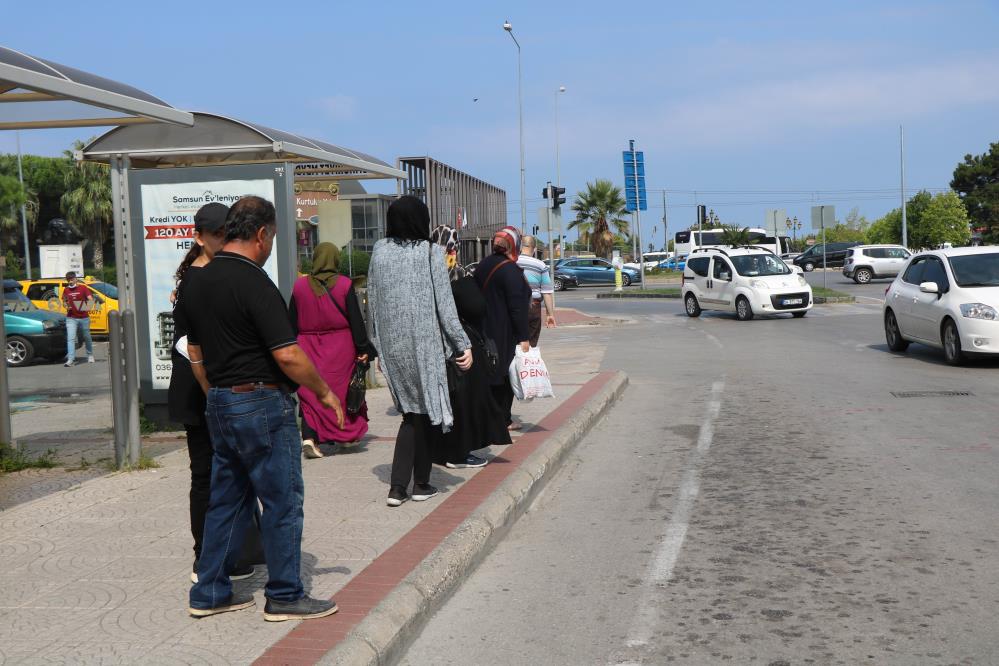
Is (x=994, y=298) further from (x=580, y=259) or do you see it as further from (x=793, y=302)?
(x=580, y=259)

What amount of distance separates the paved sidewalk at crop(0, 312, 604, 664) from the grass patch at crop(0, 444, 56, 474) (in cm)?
13

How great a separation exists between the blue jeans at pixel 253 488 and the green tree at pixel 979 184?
93.4m

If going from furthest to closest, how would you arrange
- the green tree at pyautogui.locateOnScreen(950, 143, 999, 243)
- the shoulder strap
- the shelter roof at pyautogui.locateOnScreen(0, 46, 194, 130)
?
the green tree at pyautogui.locateOnScreen(950, 143, 999, 243) < the shoulder strap < the shelter roof at pyautogui.locateOnScreen(0, 46, 194, 130)

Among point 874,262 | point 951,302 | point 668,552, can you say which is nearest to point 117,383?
point 668,552

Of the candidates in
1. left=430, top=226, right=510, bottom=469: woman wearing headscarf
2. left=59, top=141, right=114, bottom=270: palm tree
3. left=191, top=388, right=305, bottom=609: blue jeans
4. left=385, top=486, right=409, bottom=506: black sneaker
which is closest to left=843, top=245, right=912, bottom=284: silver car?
left=59, top=141, right=114, bottom=270: palm tree

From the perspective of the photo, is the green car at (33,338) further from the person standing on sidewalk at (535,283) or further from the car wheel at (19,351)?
the person standing on sidewalk at (535,283)

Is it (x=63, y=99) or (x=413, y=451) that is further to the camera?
(x=63, y=99)

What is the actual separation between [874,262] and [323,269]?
43.5 metres

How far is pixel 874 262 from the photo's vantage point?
1898 inches

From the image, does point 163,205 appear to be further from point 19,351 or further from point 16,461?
point 19,351

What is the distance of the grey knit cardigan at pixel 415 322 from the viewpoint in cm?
672

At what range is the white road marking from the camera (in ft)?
15.7

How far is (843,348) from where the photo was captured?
1873cm

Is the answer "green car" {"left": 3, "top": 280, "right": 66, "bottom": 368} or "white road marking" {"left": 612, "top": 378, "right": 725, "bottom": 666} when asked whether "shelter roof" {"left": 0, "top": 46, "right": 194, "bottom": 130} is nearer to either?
"white road marking" {"left": 612, "top": 378, "right": 725, "bottom": 666}
